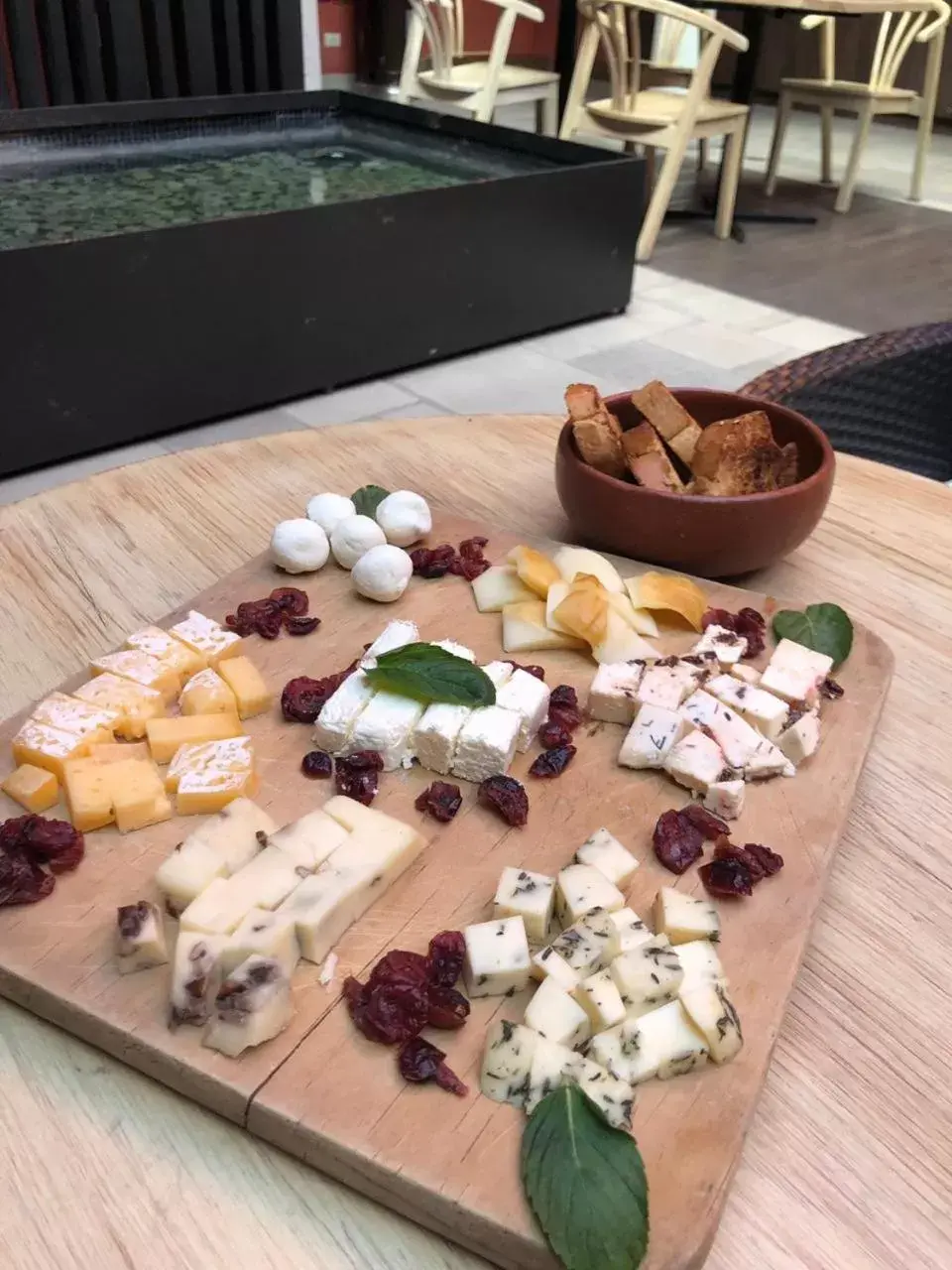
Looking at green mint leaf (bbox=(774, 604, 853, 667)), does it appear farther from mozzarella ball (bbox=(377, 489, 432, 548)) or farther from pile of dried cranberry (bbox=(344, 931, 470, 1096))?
pile of dried cranberry (bbox=(344, 931, 470, 1096))

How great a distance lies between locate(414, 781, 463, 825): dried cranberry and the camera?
791mm

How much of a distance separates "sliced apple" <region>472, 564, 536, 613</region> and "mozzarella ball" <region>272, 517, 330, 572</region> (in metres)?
0.16

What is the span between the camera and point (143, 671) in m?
0.88

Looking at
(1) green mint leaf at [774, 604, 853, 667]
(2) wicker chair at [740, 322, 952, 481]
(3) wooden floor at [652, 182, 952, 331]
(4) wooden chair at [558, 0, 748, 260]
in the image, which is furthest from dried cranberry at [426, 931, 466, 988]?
(4) wooden chair at [558, 0, 748, 260]

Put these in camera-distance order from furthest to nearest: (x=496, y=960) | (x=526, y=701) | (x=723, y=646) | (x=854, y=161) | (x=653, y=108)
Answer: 1. (x=854, y=161)
2. (x=653, y=108)
3. (x=723, y=646)
4. (x=526, y=701)
5. (x=496, y=960)

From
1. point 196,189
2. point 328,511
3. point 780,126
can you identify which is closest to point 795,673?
point 328,511

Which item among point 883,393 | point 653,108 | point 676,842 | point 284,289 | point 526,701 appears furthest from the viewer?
point 653,108

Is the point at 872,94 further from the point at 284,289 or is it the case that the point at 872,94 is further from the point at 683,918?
the point at 683,918

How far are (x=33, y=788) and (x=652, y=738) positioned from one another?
1.55ft

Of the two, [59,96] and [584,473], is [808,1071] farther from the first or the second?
[59,96]

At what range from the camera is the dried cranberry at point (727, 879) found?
728mm

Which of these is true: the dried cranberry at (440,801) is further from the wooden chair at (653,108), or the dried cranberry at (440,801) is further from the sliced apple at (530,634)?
the wooden chair at (653,108)

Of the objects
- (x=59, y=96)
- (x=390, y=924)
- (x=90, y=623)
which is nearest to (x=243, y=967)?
(x=390, y=924)

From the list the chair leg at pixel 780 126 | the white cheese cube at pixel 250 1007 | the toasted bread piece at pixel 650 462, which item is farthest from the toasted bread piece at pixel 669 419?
the chair leg at pixel 780 126
